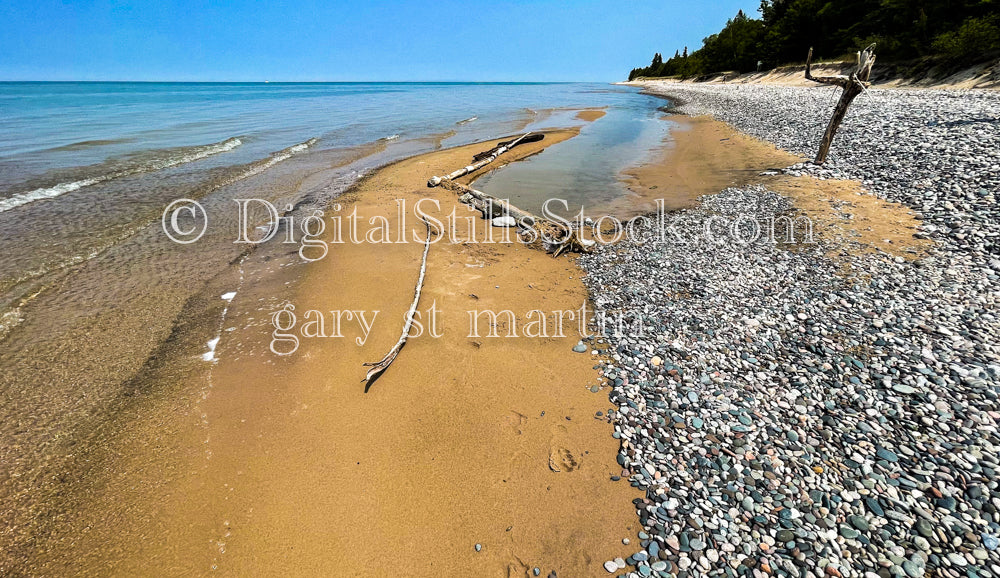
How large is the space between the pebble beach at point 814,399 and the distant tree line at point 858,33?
30181 mm

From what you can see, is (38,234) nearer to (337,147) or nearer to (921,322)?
(337,147)

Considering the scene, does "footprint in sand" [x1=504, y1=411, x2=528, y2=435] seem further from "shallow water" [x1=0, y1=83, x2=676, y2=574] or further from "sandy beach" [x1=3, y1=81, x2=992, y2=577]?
"shallow water" [x1=0, y1=83, x2=676, y2=574]

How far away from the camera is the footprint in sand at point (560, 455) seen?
15.9 feet

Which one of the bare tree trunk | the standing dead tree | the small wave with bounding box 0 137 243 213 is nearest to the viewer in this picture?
the standing dead tree

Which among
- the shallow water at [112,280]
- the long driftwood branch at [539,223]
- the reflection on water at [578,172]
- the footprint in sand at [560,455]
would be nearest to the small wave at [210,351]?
the shallow water at [112,280]

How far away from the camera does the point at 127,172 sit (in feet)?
61.7

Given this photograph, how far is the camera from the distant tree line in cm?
2742

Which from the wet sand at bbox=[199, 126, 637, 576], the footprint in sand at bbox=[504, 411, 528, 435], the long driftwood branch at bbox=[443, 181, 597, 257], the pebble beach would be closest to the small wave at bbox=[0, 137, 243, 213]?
the wet sand at bbox=[199, 126, 637, 576]

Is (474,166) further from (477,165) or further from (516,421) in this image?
(516,421)

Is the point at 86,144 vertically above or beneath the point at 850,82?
beneath

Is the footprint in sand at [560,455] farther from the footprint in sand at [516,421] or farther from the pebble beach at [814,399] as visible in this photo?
the pebble beach at [814,399]

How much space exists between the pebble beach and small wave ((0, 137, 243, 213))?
20318mm

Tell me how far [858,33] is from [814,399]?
61366mm

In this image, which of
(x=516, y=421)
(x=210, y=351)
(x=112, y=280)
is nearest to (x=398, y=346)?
(x=516, y=421)
